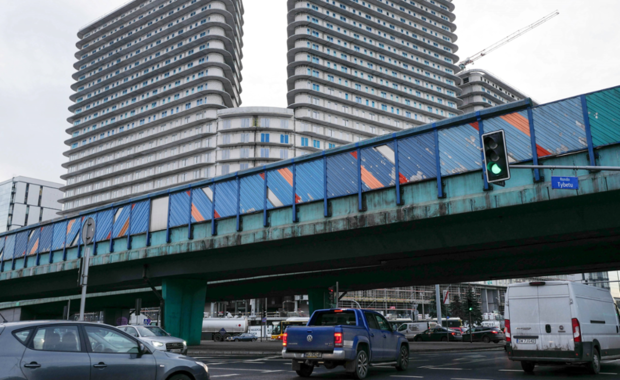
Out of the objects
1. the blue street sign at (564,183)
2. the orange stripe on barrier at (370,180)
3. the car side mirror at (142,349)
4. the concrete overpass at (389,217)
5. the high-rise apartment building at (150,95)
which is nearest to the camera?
the car side mirror at (142,349)

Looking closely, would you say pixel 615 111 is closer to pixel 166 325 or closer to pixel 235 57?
pixel 166 325

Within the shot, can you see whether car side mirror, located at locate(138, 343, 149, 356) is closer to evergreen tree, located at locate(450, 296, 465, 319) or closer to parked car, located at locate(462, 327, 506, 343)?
parked car, located at locate(462, 327, 506, 343)

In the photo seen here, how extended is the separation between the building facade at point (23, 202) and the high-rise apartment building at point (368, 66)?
80128mm

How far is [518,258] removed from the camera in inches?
931

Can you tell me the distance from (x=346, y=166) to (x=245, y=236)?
5753 mm

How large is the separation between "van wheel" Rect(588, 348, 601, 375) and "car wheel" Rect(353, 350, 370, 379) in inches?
232

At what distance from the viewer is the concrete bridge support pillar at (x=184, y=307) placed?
93.8 feet

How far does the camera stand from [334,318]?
13.4m

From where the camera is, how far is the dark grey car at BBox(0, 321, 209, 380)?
6.34 m

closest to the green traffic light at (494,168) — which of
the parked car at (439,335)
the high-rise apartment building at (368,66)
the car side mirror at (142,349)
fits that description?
the car side mirror at (142,349)

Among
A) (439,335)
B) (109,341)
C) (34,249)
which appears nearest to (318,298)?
(439,335)

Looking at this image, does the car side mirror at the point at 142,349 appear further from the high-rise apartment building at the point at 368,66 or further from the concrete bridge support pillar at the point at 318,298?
the high-rise apartment building at the point at 368,66

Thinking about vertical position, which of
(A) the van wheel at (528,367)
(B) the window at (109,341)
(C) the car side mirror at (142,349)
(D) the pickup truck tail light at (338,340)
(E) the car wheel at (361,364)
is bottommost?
(A) the van wheel at (528,367)

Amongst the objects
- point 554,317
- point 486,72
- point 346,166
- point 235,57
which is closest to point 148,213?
point 346,166
